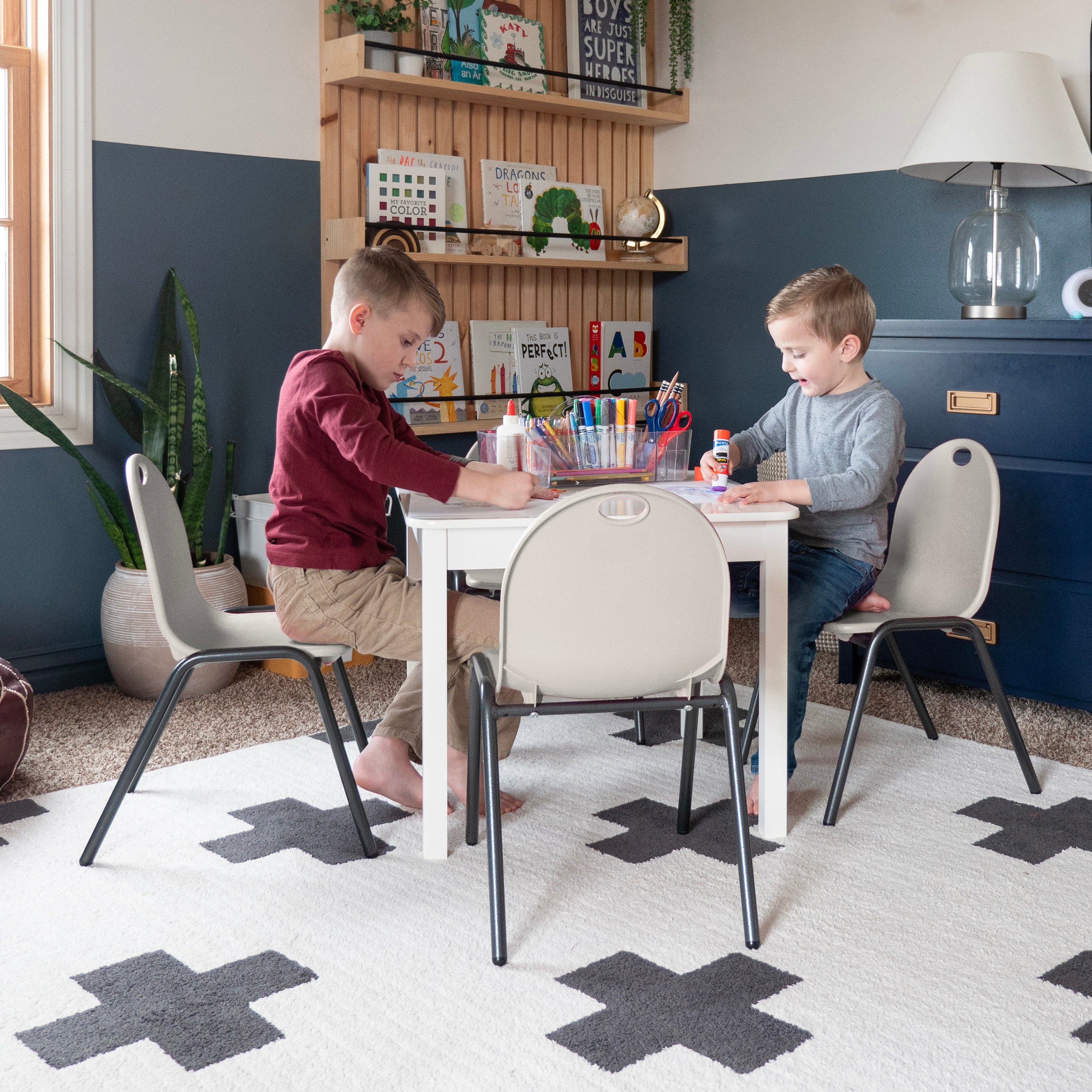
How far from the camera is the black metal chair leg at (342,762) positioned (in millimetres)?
2045

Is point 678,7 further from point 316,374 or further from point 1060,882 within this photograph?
point 1060,882

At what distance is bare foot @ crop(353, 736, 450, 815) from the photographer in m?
2.32

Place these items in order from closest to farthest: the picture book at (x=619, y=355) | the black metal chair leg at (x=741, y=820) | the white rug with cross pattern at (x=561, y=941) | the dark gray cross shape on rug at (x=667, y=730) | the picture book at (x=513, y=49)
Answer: the white rug with cross pattern at (x=561, y=941)
the black metal chair leg at (x=741, y=820)
the dark gray cross shape on rug at (x=667, y=730)
the picture book at (x=513, y=49)
the picture book at (x=619, y=355)

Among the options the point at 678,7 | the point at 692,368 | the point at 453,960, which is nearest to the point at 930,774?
the point at 453,960

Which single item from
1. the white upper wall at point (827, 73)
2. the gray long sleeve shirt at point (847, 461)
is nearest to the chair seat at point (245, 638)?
the gray long sleeve shirt at point (847, 461)

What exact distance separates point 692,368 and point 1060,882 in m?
2.66

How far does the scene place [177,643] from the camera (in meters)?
2.04

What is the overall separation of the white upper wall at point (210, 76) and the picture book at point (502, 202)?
23.9 inches

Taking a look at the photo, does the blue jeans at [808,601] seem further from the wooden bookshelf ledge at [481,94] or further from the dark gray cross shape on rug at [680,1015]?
the wooden bookshelf ledge at [481,94]

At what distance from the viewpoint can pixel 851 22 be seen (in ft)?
12.3

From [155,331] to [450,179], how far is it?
1.12 meters

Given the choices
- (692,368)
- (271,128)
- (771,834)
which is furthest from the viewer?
(692,368)

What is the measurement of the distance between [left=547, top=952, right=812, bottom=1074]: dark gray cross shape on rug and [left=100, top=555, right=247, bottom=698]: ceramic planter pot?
1732mm

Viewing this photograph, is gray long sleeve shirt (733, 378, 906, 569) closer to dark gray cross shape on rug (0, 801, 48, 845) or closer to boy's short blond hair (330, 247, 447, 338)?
boy's short blond hair (330, 247, 447, 338)
